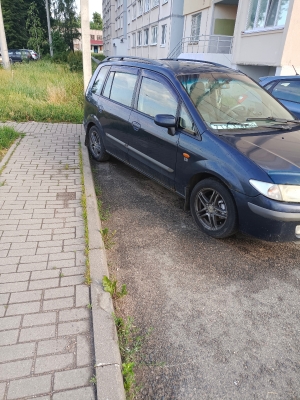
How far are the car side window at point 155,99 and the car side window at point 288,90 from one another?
3515 millimetres

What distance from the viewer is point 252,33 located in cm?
1294

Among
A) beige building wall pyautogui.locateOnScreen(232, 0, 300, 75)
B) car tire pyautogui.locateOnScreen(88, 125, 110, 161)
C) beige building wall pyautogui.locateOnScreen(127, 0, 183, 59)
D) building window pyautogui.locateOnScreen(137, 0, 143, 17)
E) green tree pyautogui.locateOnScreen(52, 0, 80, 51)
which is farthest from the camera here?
green tree pyautogui.locateOnScreen(52, 0, 80, 51)

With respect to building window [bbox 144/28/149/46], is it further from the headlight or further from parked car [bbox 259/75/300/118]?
the headlight

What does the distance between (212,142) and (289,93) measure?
13.3ft

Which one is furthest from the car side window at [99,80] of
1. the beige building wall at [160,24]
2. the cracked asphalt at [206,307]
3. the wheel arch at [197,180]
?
the beige building wall at [160,24]

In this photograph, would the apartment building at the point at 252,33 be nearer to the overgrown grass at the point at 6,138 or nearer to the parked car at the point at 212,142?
the parked car at the point at 212,142

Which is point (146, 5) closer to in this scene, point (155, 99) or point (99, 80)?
point (99, 80)

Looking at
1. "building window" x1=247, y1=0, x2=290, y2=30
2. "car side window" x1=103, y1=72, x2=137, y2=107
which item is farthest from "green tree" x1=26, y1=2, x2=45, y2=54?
"car side window" x1=103, y1=72, x2=137, y2=107

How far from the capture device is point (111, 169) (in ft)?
19.0

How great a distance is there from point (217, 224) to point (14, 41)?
5196 cm

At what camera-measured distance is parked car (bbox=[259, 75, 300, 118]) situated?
20.4 ft

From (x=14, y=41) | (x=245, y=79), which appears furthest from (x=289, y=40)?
(x=14, y=41)

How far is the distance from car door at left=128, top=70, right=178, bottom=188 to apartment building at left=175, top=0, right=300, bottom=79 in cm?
579

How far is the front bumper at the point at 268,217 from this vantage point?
9.59ft
